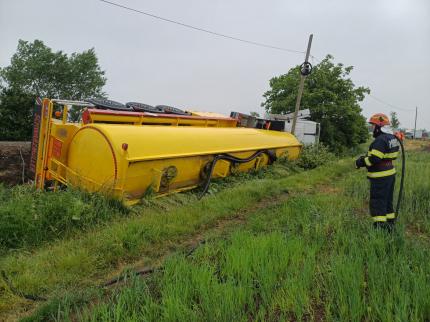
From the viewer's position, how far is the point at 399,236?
440 cm

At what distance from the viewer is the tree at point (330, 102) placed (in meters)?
21.6

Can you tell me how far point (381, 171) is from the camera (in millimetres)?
5188

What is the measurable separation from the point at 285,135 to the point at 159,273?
9476mm

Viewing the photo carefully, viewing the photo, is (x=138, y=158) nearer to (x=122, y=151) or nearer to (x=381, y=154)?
(x=122, y=151)

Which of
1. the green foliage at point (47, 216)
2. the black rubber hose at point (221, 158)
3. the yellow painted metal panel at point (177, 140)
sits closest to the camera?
the green foliage at point (47, 216)

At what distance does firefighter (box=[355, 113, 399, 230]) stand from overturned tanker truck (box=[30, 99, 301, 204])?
3436mm

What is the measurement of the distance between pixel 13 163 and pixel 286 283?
11178mm

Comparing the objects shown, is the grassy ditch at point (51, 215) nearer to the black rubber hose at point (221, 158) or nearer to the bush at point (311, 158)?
the black rubber hose at point (221, 158)

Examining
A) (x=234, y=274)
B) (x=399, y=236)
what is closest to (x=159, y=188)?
(x=234, y=274)

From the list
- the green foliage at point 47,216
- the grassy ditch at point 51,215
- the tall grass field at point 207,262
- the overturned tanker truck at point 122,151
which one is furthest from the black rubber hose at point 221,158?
the green foliage at point 47,216

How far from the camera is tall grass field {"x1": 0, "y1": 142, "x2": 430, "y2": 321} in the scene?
9.62 feet

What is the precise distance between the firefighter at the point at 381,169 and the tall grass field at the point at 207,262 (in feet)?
0.94

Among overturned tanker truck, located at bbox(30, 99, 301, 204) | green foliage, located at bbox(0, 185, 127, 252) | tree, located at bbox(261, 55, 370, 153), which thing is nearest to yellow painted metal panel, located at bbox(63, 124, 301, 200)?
overturned tanker truck, located at bbox(30, 99, 301, 204)

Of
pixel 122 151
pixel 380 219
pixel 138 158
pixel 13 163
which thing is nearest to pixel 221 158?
pixel 138 158
